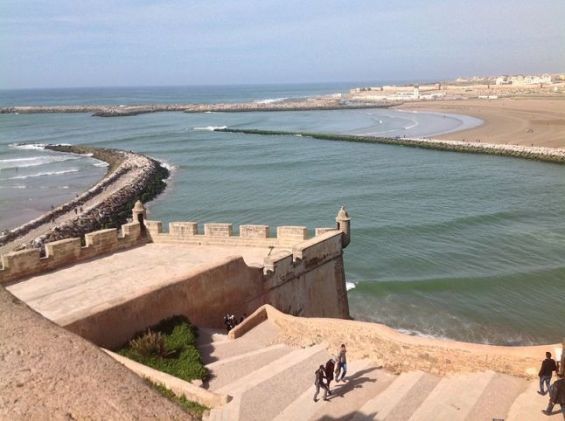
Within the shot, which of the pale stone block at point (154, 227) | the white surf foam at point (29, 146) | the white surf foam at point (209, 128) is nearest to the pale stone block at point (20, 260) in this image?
the pale stone block at point (154, 227)

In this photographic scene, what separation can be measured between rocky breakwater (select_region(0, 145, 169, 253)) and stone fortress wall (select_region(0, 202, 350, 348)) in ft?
48.1

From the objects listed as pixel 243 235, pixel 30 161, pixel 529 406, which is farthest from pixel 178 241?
pixel 30 161

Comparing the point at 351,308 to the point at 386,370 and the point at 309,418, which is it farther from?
the point at 309,418

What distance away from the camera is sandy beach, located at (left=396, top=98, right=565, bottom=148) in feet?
209

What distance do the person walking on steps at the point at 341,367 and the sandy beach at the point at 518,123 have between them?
184ft

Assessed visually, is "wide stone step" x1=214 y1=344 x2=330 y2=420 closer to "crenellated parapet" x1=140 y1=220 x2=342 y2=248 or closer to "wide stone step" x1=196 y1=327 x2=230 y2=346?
"wide stone step" x1=196 y1=327 x2=230 y2=346

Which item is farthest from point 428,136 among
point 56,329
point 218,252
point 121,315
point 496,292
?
point 56,329

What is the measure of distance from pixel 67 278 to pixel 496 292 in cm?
1648

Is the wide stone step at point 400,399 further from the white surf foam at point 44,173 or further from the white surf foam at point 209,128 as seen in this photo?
the white surf foam at point 209,128

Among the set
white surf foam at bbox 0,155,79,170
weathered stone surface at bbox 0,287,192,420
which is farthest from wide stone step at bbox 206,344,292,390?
white surf foam at bbox 0,155,79,170

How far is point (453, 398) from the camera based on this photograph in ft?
29.2

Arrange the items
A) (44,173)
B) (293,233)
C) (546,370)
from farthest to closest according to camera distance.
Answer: (44,173) < (293,233) < (546,370)

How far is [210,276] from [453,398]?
5.96 metres

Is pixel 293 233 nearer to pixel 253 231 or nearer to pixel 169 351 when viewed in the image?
pixel 253 231
